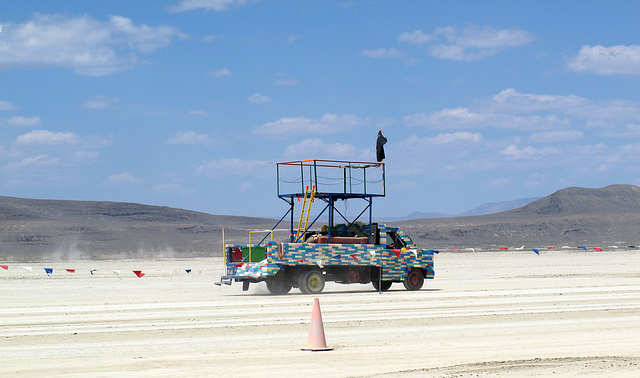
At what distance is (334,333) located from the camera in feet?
51.5

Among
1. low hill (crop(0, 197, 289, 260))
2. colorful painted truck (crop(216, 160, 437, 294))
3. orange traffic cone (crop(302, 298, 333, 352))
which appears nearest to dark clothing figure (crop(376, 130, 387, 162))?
colorful painted truck (crop(216, 160, 437, 294))

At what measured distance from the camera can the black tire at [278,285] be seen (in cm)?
2645

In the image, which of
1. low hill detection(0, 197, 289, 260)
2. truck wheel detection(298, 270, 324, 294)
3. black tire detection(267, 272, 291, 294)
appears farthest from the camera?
low hill detection(0, 197, 289, 260)

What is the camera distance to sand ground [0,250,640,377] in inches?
461

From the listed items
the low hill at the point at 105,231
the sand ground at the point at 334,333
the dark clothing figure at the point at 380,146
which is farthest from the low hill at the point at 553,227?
the sand ground at the point at 334,333

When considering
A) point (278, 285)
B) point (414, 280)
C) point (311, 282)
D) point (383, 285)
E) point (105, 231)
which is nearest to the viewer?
point (311, 282)

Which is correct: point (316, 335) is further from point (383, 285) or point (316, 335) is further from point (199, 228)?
point (199, 228)

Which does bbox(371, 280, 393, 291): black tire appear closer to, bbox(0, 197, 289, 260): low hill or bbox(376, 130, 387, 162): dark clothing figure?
bbox(376, 130, 387, 162): dark clothing figure

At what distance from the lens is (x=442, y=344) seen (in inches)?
552

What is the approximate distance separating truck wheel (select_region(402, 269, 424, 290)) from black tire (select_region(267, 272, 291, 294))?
12.8ft

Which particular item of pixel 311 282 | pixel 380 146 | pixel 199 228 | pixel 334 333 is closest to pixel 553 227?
pixel 199 228

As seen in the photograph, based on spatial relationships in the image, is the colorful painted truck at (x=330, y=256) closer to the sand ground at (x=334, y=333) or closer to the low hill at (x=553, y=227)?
the sand ground at (x=334, y=333)

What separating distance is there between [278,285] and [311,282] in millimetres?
1059

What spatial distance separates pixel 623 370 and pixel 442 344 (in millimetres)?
3418
